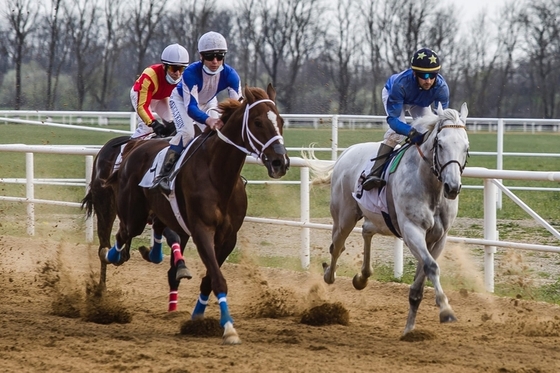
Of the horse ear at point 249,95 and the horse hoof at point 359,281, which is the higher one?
the horse ear at point 249,95

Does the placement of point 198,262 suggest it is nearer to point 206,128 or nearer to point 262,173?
point 206,128

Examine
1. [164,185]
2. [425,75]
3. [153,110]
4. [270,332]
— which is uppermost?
[425,75]

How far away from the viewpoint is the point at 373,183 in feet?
23.1

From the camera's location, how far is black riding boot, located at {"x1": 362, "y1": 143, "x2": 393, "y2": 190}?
7039mm

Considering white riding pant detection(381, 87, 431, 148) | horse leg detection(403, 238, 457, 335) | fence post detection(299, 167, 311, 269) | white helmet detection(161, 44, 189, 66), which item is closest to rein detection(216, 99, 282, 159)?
horse leg detection(403, 238, 457, 335)

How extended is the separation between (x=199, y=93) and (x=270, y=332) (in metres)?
2.01

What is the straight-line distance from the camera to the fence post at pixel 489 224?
769cm

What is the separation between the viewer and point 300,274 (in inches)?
370

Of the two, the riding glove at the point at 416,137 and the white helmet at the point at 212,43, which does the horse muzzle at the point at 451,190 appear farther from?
the white helmet at the point at 212,43

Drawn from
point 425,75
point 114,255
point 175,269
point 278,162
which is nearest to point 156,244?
point 114,255

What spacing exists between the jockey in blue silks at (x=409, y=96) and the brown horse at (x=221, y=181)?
1.18 m

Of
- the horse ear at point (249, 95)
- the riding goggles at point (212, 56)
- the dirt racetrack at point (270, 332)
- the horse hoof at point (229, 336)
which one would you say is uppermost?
the riding goggles at point (212, 56)

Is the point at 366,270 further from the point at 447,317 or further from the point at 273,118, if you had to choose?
the point at 273,118

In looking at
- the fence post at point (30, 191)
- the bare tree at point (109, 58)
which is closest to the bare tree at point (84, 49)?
the bare tree at point (109, 58)
